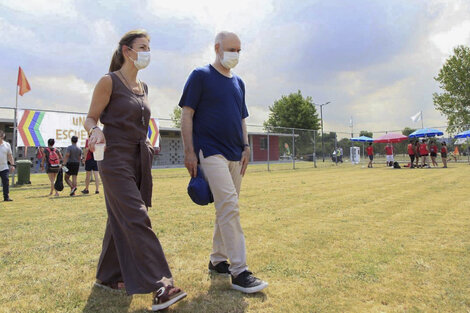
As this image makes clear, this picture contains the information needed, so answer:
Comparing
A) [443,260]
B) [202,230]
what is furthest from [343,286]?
[202,230]

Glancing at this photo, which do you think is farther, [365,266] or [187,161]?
[365,266]

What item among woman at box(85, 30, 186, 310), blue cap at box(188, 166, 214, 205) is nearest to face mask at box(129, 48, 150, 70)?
woman at box(85, 30, 186, 310)

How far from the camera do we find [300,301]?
2400 millimetres

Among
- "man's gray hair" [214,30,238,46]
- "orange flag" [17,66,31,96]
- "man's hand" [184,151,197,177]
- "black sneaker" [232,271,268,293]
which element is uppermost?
"orange flag" [17,66,31,96]

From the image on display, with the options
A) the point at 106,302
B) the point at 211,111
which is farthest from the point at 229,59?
the point at 106,302

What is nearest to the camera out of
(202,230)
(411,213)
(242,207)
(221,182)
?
(221,182)

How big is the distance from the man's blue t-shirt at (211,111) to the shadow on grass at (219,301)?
1077mm

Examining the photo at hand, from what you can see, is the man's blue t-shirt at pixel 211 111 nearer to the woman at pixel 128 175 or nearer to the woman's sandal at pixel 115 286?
the woman at pixel 128 175

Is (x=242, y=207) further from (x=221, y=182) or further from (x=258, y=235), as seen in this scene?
(x=221, y=182)

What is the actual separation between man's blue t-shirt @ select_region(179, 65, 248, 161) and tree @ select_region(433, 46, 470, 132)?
40500 mm

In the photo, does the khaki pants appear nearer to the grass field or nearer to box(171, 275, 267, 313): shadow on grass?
box(171, 275, 267, 313): shadow on grass

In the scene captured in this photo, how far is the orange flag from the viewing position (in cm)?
1401

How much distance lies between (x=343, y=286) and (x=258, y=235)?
5.95 ft

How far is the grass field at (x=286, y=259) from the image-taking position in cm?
241
